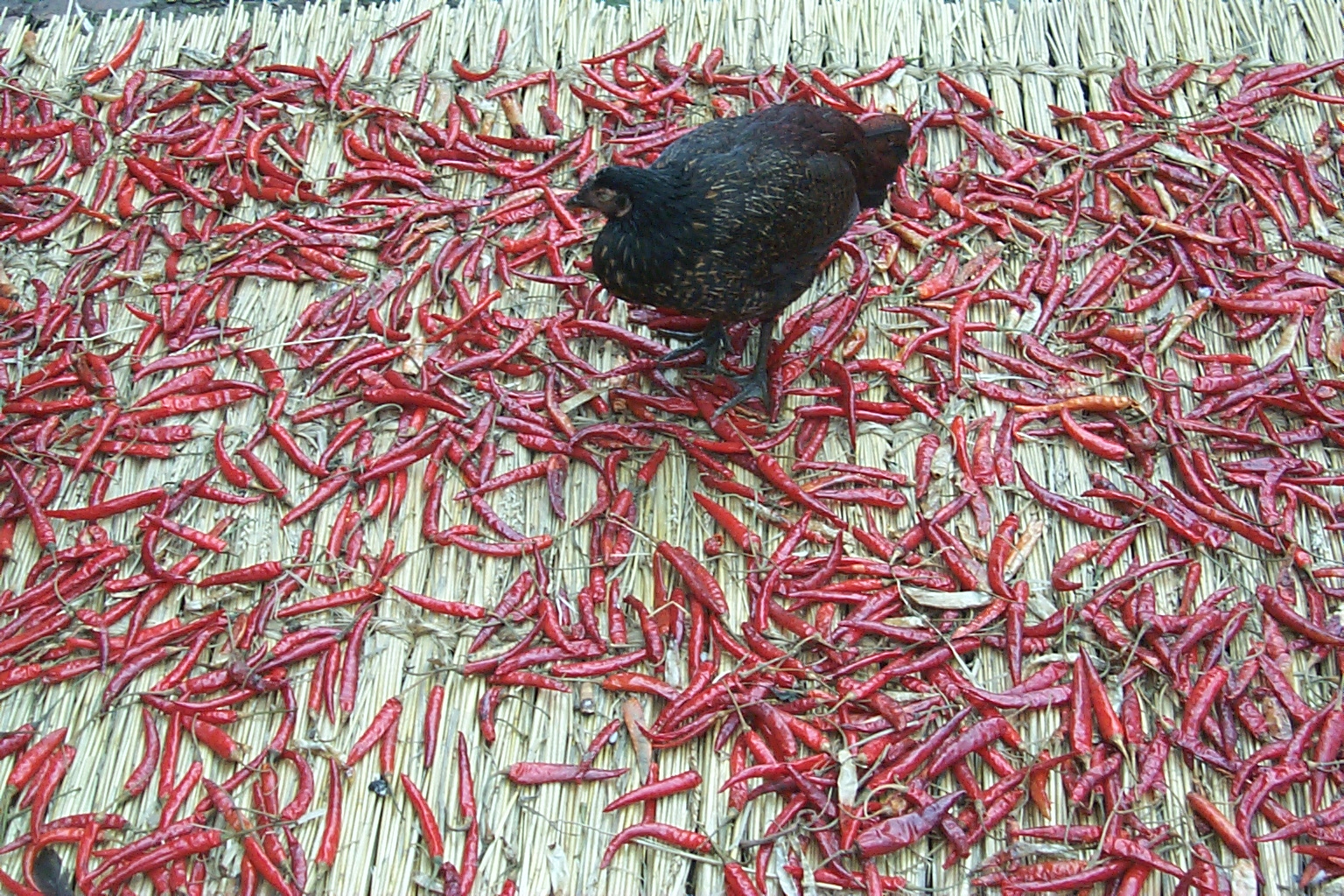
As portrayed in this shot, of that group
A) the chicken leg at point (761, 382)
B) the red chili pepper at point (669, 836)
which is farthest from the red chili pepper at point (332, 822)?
the chicken leg at point (761, 382)

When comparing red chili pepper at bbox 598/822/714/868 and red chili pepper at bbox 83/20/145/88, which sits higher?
red chili pepper at bbox 83/20/145/88

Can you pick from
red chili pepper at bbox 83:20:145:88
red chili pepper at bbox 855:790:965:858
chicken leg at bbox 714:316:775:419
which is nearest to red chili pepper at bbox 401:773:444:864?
red chili pepper at bbox 855:790:965:858

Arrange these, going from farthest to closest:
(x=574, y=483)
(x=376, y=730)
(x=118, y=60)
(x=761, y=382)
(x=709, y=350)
A: (x=118, y=60), (x=709, y=350), (x=761, y=382), (x=574, y=483), (x=376, y=730)

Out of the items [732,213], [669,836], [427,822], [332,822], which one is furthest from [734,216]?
[332,822]

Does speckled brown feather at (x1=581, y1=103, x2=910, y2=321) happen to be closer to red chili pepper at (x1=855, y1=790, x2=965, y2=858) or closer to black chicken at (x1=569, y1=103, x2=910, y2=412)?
black chicken at (x1=569, y1=103, x2=910, y2=412)

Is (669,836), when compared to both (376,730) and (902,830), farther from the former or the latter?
(376,730)

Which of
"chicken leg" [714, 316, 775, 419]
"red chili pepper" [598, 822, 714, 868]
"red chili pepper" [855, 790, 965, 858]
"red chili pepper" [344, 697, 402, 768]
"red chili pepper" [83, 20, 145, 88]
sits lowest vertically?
"red chili pepper" [598, 822, 714, 868]

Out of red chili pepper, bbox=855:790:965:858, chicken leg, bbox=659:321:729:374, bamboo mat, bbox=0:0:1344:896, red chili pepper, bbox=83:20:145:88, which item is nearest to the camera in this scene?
red chili pepper, bbox=855:790:965:858

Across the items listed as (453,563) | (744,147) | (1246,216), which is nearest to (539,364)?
(453,563)

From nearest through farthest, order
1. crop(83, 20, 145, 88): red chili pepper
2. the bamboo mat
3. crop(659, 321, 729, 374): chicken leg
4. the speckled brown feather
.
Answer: the bamboo mat < the speckled brown feather < crop(659, 321, 729, 374): chicken leg < crop(83, 20, 145, 88): red chili pepper
